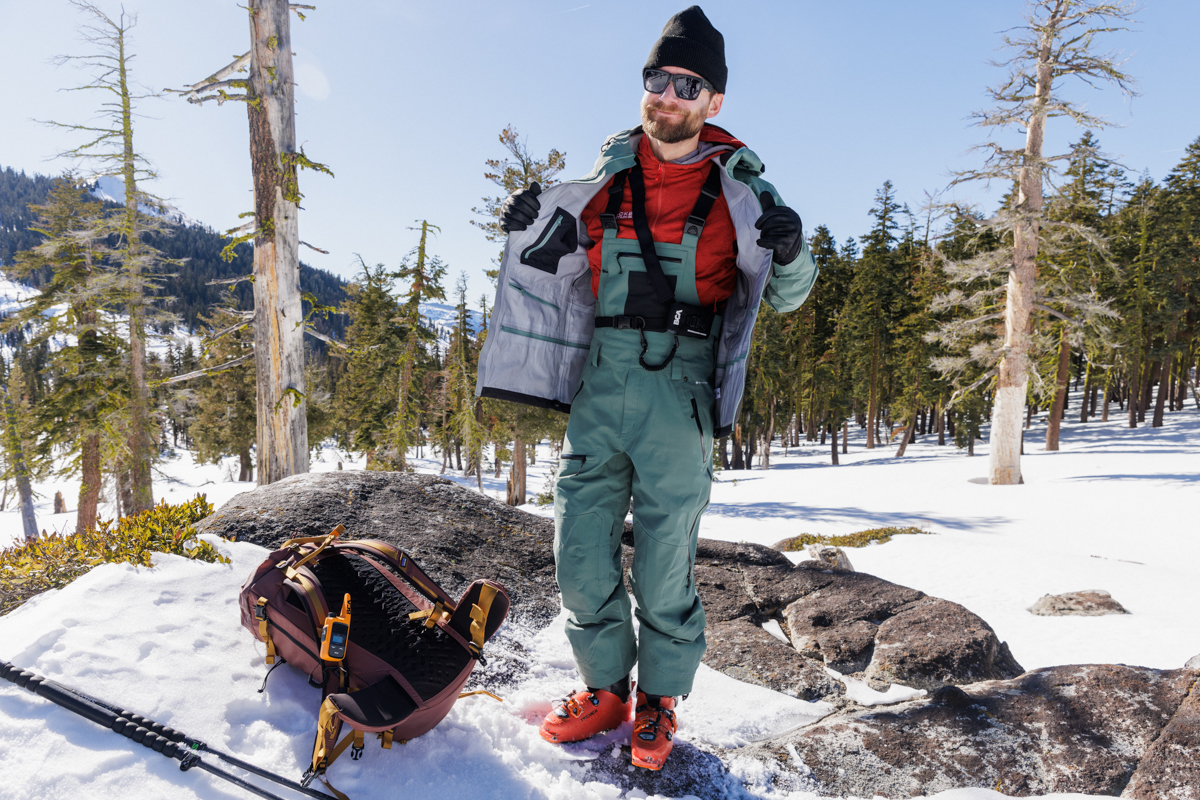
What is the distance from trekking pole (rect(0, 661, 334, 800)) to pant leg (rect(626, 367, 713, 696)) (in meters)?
1.34

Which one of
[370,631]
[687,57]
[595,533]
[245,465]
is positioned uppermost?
[687,57]

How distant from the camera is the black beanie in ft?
7.80

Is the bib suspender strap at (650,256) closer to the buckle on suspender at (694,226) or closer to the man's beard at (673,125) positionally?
the buckle on suspender at (694,226)

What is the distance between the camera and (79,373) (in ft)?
51.1

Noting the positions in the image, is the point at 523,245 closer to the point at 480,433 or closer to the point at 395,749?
the point at 395,749

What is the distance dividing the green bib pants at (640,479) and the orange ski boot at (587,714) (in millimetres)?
70

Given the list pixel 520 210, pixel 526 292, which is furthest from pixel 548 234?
pixel 526 292

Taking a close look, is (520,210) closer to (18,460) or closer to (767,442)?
(18,460)

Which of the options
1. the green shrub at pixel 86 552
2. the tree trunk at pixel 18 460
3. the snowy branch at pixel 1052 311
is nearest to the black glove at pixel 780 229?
the green shrub at pixel 86 552

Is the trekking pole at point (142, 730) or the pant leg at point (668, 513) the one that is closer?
the trekking pole at point (142, 730)

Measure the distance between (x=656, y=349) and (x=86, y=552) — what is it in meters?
3.32

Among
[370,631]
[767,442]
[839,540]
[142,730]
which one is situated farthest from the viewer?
[767,442]

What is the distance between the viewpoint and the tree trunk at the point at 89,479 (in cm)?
1557

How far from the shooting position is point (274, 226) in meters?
7.00
